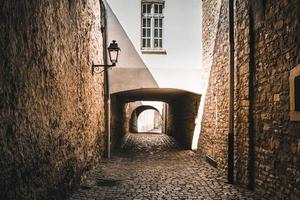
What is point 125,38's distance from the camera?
475 inches

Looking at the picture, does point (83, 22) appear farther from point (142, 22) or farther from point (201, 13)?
point (201, 13)

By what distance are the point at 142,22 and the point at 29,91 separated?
27.8 ft

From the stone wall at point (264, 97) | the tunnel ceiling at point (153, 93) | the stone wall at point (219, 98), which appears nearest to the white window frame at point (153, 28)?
the stone wall at point (219, 98)

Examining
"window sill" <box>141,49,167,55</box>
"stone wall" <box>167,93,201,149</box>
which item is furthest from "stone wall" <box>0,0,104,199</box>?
"stone wall" <box>167,93,201,149</box>

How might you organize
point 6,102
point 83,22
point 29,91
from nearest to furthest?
point 6,102
point 29,91
point 83,22

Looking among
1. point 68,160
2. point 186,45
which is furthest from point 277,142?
point 186,45

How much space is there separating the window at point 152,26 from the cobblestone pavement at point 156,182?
400cm

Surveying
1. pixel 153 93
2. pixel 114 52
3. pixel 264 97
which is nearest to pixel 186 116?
pixel 153 93

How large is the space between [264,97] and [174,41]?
20.6 feet

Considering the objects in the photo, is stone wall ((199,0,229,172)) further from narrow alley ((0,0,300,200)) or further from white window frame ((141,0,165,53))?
white window frame ((141,0,165,53))

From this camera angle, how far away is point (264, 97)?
6.36 m

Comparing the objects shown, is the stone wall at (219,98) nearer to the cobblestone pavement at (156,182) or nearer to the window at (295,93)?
the cobblestone pavement at (156,182)

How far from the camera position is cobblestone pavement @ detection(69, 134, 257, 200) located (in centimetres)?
649

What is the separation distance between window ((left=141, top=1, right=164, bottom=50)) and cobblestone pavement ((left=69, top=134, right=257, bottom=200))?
4.00m
